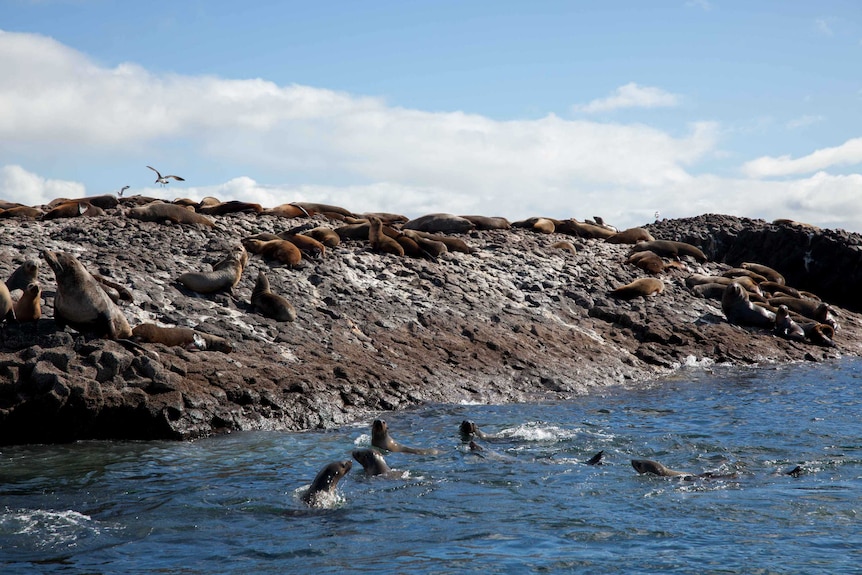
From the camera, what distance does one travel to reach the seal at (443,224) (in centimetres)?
2264

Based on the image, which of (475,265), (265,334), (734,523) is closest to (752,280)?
(475,265)

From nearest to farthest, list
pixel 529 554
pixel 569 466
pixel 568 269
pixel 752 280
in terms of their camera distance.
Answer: pixel 529 554, pixel 569 466, pixel 568 269, pixel 752 280

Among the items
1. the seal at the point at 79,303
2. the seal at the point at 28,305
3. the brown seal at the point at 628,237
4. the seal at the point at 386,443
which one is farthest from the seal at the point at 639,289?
the seal at the point at 28,305

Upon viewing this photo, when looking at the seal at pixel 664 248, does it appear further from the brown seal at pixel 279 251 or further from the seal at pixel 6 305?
the seal at pixel 6 305

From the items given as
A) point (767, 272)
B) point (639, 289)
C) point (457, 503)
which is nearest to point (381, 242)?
point (639, 289)

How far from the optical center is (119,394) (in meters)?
10.7

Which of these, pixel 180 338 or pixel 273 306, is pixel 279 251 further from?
pixel 180 338

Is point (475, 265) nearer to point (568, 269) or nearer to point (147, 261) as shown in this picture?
point (568, 269)

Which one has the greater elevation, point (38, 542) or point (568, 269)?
point (568, 269)

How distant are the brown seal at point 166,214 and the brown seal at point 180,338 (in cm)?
611

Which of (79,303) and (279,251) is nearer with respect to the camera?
(79,303)

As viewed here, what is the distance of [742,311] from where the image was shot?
20.7 metres

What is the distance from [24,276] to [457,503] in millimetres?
7729

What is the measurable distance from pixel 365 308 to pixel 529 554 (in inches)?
364
